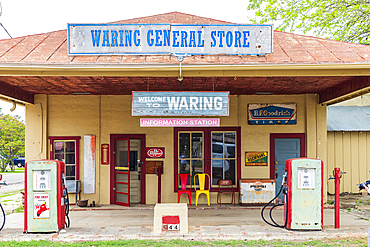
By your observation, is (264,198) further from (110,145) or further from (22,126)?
(22,126)

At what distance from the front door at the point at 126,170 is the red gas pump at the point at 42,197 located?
10.2 ft

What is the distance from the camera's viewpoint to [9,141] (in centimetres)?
2552

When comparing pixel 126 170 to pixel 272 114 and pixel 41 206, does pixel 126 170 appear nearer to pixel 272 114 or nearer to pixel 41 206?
pixel 41 206

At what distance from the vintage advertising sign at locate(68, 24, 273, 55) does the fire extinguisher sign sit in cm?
291

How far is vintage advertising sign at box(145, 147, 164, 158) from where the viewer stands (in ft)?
30.1

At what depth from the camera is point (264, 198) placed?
877 centimetres

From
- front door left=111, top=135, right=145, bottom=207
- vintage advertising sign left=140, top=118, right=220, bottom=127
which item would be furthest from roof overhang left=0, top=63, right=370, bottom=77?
front door left=111, top=135, right=145, bottom=207

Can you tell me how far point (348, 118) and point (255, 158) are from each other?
191 inches

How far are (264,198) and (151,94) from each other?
188 inches

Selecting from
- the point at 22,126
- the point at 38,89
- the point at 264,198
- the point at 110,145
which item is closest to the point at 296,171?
the point at 264,198

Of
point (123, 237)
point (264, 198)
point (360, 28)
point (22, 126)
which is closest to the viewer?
point (123, 237)

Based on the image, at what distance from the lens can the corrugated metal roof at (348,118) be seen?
11.0 m

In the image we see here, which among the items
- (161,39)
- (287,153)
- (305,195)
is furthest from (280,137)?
(161,39)

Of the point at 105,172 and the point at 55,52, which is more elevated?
the point at 55,52
